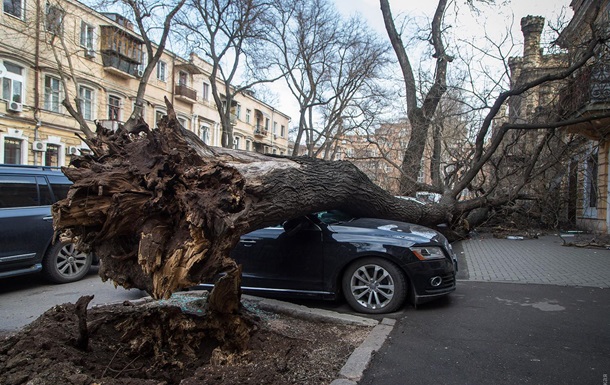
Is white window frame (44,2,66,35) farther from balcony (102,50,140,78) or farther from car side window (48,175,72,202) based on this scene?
car side window (48,175,72,202)

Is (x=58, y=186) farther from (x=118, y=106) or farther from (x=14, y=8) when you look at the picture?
(x=118, y=106)

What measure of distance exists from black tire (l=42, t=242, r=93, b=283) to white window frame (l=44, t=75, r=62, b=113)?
19.6 meters

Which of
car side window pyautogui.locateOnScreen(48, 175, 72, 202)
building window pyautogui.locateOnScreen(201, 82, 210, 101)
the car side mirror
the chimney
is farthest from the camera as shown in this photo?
building window pyautogui.locateOnScreen(201, 82, 210, 101)

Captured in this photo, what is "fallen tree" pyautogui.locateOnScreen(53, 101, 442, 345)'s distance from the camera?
3.19m

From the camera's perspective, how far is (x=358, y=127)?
29.0 metres

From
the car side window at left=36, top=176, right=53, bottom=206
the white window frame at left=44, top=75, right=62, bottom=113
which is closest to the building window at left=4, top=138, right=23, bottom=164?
the white window frame at left=44, top=75, right=62, bottom=113

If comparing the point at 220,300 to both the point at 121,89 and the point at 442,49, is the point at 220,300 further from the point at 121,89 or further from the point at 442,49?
the point at 121,89

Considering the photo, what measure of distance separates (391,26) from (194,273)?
1687cm

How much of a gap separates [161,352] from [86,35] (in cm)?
2667

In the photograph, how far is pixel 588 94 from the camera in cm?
1205

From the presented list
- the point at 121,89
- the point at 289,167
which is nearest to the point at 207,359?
the point at 289,167

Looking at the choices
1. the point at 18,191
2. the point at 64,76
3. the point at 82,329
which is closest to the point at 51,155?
the point at 64,76

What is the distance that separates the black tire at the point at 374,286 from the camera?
504 cm

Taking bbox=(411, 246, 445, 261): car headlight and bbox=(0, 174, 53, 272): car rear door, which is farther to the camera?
bbox=(0, 174, 53, 272): car rear door
